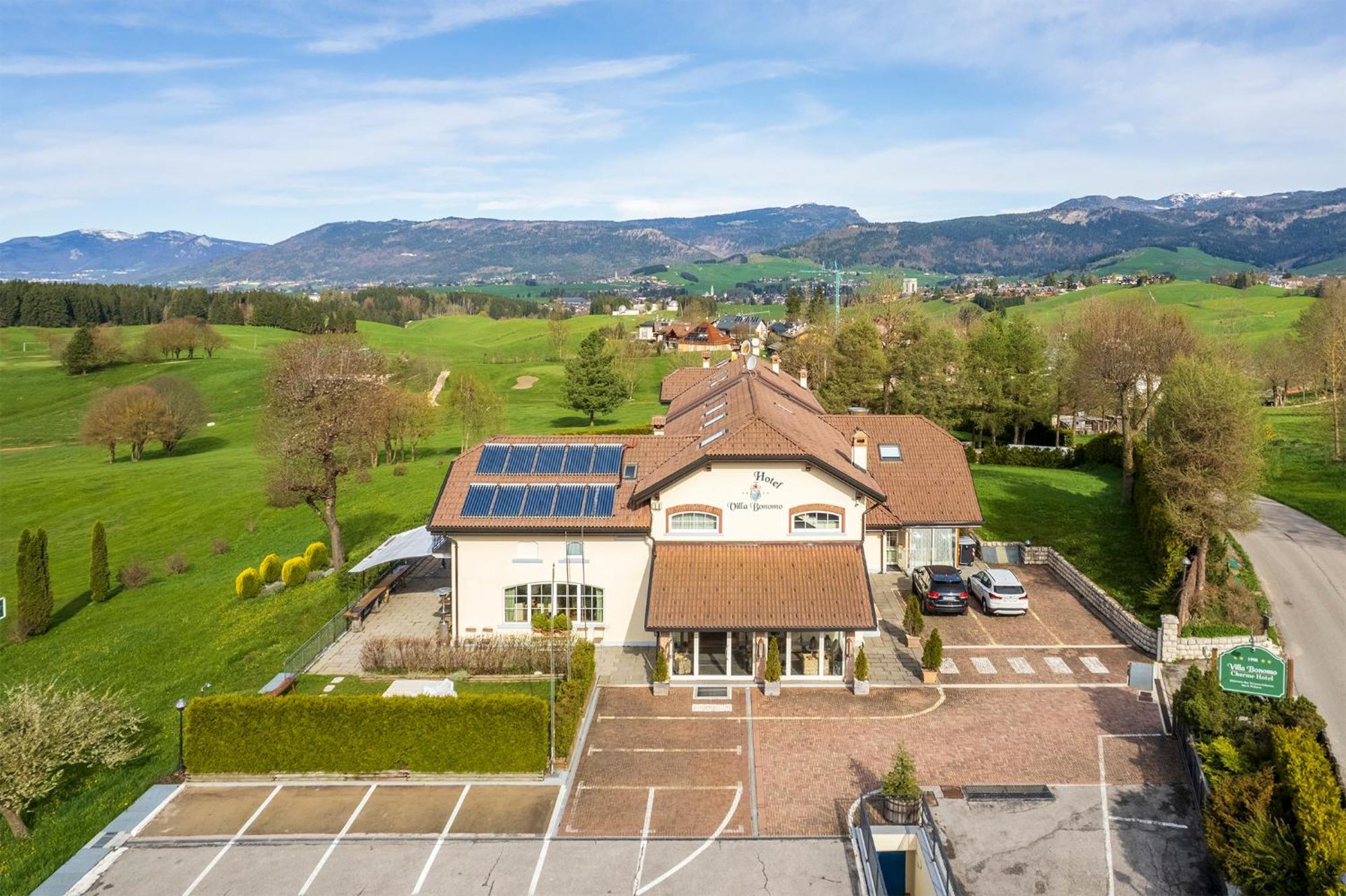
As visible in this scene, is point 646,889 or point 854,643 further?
point 854,643

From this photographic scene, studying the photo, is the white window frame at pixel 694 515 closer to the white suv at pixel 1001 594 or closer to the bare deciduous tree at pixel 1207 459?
the white suv at pixel 1001 594

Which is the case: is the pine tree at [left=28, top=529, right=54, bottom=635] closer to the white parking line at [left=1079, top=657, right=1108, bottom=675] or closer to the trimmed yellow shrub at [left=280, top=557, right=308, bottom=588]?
the trimmed yellow shrub at [left=280, top=557, right=308, bottom=588]

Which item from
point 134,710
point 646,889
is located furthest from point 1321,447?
point 134,710

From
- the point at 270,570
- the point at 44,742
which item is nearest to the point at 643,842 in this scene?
the point at 44,742

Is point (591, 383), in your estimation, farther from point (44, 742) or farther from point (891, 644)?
point (44, 742)

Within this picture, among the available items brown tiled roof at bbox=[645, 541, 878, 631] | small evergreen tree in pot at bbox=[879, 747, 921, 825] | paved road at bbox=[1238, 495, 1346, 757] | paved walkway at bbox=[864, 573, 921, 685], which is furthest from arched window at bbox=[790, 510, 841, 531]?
paved road at bbox=[1238, 495, 1346, 757]

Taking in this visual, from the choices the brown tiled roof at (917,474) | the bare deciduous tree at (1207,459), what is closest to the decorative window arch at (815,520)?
the brown tiled roof at (917,474)

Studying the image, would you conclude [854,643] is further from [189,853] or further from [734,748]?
[189,853]
